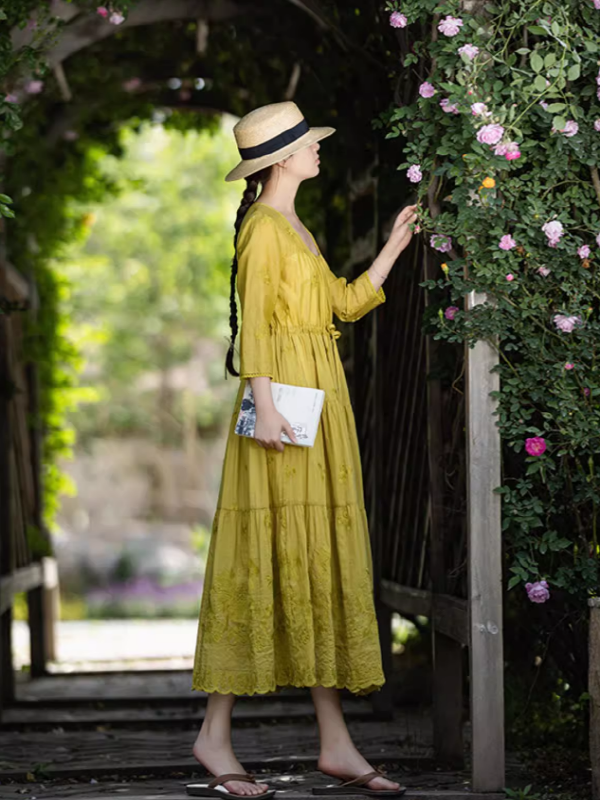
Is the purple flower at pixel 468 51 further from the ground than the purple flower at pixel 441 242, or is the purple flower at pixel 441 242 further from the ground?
the purple flower at pixel 468 51

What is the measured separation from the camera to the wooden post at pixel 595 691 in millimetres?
3250

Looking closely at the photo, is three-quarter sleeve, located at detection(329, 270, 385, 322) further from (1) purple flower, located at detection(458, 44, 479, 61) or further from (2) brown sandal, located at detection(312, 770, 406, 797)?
(2) brown sandal, located at detection(312, 770, 406, 797)

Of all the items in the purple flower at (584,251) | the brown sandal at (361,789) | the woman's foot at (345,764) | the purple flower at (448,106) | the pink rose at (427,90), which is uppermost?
the pink rose at (427,90)

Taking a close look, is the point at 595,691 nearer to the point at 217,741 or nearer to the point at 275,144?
the point at 217,741

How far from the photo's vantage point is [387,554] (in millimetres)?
5195

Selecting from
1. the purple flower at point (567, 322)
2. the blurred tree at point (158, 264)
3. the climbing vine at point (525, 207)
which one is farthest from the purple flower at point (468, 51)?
the blurred tree at point (158, 264)

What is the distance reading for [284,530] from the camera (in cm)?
334

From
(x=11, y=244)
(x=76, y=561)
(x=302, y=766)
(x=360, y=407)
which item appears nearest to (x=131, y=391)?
(x=76, y=561)

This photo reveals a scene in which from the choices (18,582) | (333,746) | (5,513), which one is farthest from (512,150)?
(18,582)

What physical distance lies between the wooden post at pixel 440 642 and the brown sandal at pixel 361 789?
0.79 meters

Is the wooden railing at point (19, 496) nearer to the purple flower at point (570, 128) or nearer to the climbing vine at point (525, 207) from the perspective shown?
the climbing vine at point (525, 207)

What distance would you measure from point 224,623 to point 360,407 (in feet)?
8.51

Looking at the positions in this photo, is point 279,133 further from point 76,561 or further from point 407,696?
point 76,561

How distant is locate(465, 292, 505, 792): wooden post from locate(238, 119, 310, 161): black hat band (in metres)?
0.68
